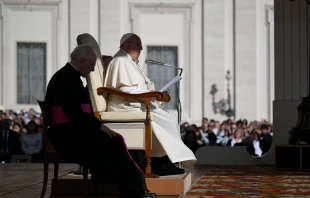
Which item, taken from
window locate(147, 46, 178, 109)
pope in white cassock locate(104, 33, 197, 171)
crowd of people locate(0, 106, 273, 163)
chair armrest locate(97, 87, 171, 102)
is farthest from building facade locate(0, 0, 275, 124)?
chair armrest locate(97, 87, 171, 102)

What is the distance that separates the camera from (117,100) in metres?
9.65

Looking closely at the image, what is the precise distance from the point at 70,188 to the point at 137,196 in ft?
4.50

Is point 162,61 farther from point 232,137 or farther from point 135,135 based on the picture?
point 135,135

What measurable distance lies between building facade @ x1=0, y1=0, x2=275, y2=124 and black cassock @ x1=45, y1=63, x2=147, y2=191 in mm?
22463

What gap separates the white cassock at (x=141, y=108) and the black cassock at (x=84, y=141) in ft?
6.37

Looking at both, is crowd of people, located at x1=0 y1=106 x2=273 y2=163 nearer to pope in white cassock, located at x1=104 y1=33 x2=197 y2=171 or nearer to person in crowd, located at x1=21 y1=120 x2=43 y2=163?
person in crowd, located at x1=21 y1=120 x2=43 y2=163

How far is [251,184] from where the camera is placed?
34.4 ft

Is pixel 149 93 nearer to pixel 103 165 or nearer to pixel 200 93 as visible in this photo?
pixel 103 165

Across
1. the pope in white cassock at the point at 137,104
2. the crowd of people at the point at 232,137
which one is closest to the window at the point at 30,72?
the crowd of people at the point at 232,137

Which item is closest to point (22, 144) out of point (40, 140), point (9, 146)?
point (9, 146)

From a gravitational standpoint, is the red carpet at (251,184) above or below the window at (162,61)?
below

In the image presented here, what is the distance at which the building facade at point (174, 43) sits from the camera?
3002cm

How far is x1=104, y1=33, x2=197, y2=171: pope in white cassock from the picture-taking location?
944 centimetres

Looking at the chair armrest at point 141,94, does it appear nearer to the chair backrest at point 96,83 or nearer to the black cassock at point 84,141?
the chair backrest at point 96,83
